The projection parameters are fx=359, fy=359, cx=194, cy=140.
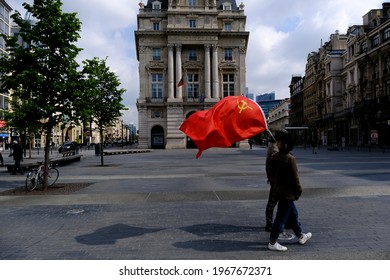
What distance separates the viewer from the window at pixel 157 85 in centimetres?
6569

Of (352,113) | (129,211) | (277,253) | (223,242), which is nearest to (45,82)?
(129,211)

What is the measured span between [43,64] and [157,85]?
173 ft

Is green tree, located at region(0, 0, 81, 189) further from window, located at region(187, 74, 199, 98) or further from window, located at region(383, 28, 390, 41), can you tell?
window, located at region(187, 74, 199, 98)

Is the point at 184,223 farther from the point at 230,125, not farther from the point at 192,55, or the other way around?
the point at 192,55

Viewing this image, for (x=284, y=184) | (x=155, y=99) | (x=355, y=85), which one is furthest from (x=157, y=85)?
(x=284, y=184)

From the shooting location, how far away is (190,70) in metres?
65.8

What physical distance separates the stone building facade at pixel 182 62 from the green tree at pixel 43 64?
162 ft

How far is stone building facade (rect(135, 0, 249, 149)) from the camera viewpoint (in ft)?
210

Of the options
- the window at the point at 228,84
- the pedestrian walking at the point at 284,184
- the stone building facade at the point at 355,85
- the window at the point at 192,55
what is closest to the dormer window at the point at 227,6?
the window at the point at 192,55

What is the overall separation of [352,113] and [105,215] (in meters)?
61.0

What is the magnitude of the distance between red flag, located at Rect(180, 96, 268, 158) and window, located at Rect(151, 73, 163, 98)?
60072mm

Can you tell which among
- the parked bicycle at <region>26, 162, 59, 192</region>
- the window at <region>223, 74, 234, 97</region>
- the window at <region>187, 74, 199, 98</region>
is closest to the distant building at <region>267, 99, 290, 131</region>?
the window at <region>223, 74, 234, 97</region>

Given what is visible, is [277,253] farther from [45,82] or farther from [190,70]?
[190,70]

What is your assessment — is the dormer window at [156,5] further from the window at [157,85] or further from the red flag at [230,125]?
the red flag at [230,125]
